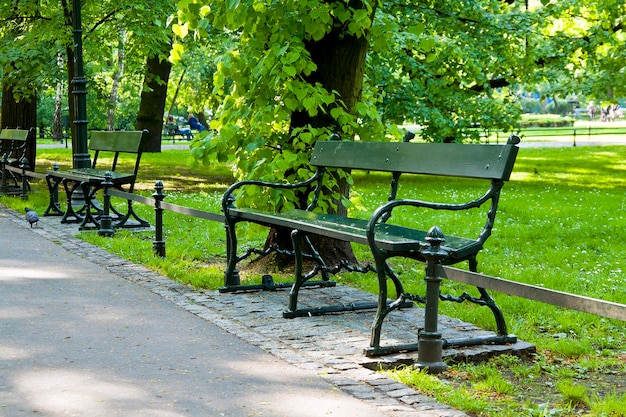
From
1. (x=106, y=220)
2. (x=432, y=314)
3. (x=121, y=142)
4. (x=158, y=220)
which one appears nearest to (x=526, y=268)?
(x=158, y=220)

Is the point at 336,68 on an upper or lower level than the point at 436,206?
upper

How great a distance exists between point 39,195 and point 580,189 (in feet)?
32.8

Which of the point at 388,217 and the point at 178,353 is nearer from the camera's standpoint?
the point at 178,353

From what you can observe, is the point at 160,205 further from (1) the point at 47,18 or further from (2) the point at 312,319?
(1) the point at 47,18

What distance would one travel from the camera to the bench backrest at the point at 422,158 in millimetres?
5383

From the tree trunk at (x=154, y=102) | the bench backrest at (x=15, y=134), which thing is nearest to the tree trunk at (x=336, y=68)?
the bench backrest at (x=15, y=134)

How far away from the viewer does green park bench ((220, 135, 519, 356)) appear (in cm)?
521

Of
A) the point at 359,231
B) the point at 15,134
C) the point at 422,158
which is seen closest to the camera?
the point at 359,231

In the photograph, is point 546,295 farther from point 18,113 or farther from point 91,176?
point 18,113

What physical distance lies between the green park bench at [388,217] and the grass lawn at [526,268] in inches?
17.7

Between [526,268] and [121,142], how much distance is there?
5.73m

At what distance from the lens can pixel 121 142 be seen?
12.0 m

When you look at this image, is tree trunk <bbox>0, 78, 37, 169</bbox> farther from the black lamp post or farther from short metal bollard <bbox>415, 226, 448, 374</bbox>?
short metal bollard <bbox>415, 226, 448, 374</bbox>

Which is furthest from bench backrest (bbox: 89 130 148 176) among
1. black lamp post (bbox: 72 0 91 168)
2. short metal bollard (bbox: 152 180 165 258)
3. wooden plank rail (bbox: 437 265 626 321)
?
wooden plank rail (bbox: 437 265 626 321)
